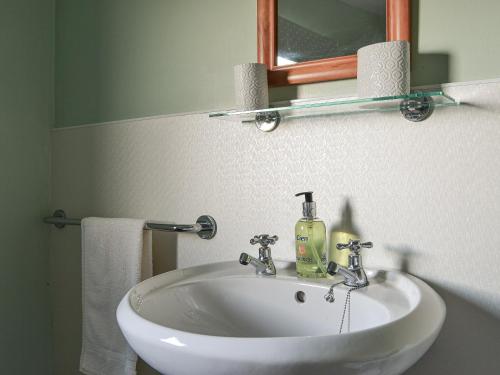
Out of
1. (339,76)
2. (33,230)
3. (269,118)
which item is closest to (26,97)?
(33,230)

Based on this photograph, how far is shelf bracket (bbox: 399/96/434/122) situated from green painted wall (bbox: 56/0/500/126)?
44 mm

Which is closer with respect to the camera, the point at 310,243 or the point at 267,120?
the point at 310,243

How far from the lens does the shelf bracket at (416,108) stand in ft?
2.87

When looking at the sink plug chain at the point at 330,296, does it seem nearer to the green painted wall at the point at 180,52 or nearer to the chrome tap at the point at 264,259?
the chrome tap at the point at 264,259

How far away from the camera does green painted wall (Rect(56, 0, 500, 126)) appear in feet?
2.80

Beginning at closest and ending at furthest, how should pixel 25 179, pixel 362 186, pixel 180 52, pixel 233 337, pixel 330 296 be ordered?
pixel 233 337
pixel 330 296
pixel 362 186
pixel 180 52
pixel 25 179

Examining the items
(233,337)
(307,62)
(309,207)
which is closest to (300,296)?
(309,207)

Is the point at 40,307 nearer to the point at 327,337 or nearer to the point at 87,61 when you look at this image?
the point at 87,61

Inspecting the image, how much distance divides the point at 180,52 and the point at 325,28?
0.42 meters

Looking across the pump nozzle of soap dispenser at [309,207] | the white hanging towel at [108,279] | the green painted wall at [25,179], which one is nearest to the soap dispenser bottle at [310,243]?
the pump nozzle of soap dispenser at [309,207]

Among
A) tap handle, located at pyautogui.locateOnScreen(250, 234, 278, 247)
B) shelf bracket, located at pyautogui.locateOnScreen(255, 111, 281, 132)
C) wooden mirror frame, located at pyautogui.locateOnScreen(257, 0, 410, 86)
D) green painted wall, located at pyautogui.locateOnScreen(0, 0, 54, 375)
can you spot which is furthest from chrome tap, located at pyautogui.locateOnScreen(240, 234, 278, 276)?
green painted wall, located at pyautogui.locateOnScreen(0, 0, 54, 375)

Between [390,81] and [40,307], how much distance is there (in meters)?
1.27

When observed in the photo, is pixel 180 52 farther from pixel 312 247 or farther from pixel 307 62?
pixel 312 247

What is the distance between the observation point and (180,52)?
1.21 meters
